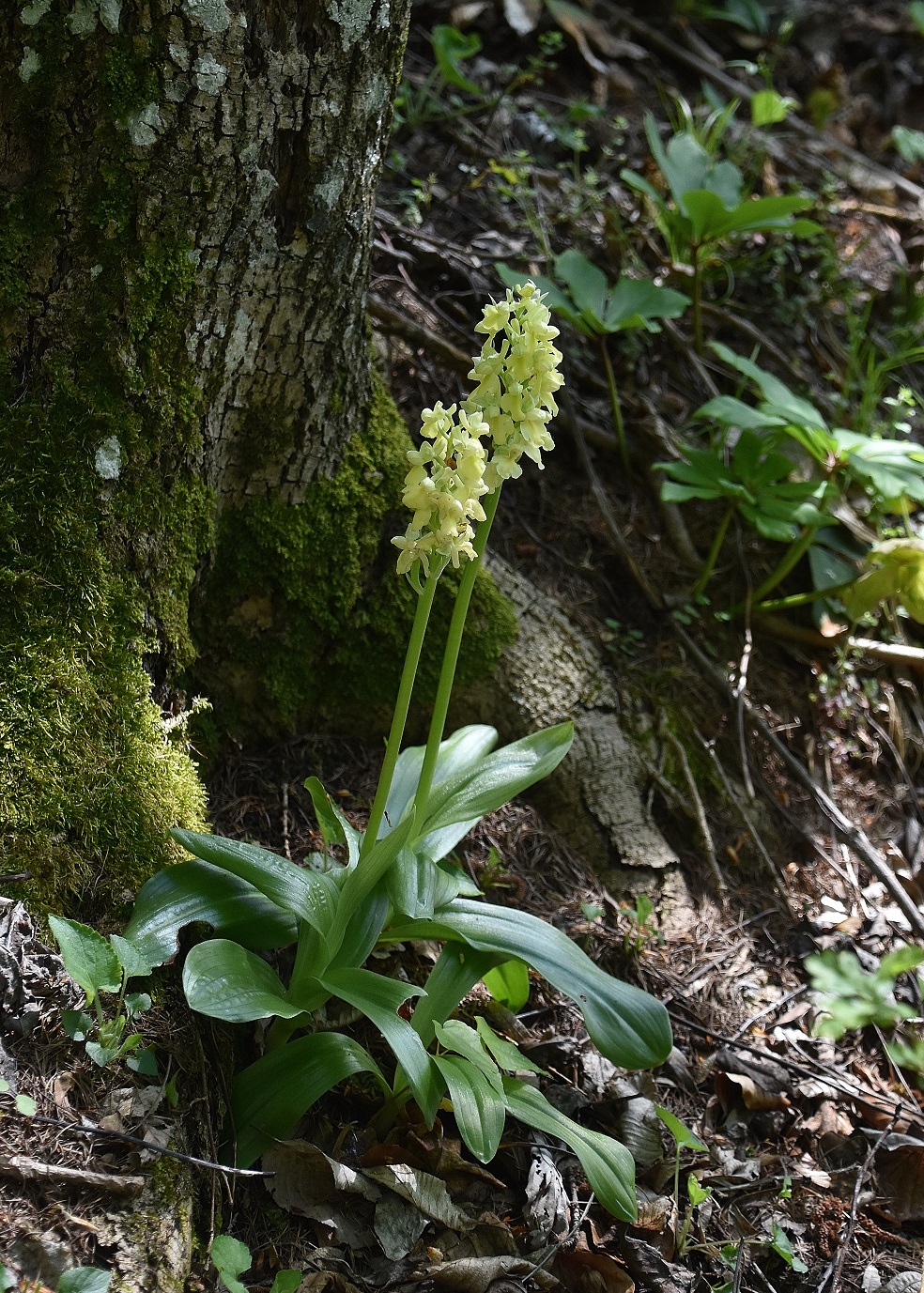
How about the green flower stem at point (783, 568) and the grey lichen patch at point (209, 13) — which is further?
the green flower stem at point (783, 568)

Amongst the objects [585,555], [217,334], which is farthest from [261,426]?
[585,555]

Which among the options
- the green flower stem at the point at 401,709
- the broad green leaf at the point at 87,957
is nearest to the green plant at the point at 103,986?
the broad green leaf at the point at 87,957

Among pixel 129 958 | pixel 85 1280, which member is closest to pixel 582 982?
pixel 129 958

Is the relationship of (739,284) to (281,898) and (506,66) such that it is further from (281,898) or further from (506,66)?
(281,898)

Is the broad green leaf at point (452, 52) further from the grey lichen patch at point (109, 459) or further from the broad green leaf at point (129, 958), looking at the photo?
the broad green leaf at point (129, 958)

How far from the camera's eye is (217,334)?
2.00m

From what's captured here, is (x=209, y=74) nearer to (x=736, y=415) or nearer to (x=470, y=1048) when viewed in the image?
(x=736, y=415)

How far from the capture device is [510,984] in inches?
83.0

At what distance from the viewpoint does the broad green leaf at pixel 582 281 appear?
2.95 metres

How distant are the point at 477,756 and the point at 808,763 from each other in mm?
1428

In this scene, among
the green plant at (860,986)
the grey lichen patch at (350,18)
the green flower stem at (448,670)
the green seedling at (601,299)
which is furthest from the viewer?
the green seedling at (601,299)

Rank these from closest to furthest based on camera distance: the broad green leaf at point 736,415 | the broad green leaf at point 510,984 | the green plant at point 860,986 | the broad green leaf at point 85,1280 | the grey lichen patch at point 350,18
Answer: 1. the green plant at point 860,986
2. the broad green leaf at point 85,1280
3. the grey lichen patch at point 350,18
4. the broad green leaf at point 510,984
5. the broad green leaf at point 736,415

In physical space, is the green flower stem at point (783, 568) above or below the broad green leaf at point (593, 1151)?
above

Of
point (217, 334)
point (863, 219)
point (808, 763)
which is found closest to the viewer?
point (217, 334)
